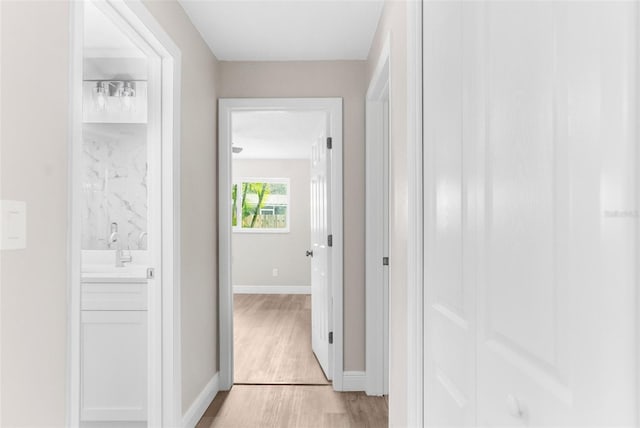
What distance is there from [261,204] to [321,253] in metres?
4.73

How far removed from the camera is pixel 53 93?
4.40 ft

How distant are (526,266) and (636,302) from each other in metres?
0.29

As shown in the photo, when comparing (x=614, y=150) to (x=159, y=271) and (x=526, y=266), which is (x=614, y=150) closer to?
(x=526, y=266)

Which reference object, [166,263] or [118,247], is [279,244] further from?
[166,263]

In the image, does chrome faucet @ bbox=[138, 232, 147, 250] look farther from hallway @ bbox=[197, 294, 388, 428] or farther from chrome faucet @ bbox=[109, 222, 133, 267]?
hallway @ bbox=[197, 294, 388, 428]

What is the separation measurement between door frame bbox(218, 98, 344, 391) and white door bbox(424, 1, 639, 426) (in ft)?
6.44

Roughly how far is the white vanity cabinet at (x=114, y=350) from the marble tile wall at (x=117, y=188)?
72 cm

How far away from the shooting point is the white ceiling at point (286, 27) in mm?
2549

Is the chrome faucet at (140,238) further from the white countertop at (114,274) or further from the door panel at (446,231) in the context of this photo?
the door panel at (446,231)

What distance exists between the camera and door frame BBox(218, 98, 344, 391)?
3381mm

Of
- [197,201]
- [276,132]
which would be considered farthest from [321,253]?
[276,132]

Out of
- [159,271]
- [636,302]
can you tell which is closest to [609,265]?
[636,302]

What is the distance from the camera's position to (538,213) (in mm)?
843

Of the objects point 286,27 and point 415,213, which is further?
point 286,27
